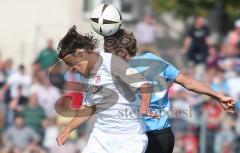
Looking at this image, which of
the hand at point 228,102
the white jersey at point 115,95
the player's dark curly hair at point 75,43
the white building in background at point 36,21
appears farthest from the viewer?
the white building in background at point 36,21

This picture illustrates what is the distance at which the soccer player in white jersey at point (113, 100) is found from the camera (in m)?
7.95

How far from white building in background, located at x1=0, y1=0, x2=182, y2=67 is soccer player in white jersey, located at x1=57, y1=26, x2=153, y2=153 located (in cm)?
1049

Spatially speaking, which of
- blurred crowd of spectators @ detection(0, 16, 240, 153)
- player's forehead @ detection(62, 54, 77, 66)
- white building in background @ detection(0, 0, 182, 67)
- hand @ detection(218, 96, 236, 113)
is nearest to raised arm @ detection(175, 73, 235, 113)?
hand @ detection(218, 96, 236, 113)

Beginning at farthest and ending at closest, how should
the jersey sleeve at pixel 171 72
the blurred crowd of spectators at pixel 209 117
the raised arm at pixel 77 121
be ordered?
1. the blurred crowd of spectators at pixel 209 117
2. the jersey sleeve at pixel 171 72
3. the raised arm at pixel 77 121

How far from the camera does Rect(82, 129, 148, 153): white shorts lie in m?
7.98

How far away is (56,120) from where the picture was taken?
14438 millimetres

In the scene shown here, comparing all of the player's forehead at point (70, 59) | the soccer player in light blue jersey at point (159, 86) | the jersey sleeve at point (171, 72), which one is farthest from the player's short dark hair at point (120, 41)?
the jersey sleeve at point (171, 72)

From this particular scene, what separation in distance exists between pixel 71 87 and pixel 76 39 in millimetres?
5523

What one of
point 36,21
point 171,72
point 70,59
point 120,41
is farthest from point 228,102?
point 36,21

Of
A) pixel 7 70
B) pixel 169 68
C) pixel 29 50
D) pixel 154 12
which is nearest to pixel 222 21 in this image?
pixel 154 12

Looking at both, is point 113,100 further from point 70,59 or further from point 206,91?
point 206,91

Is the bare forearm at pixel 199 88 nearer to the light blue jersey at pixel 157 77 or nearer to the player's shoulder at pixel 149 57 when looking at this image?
the light blue jersey at pixel 157 77

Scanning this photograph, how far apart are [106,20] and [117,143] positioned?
4.07 feet

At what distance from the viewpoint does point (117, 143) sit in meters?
8.01
